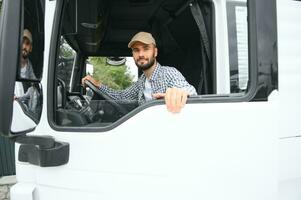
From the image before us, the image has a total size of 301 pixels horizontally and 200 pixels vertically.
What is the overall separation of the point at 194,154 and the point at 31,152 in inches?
28.5

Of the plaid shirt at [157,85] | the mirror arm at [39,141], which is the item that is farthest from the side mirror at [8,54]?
the plaid shirt at [157,85]

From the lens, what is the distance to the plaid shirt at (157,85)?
2.03 meters

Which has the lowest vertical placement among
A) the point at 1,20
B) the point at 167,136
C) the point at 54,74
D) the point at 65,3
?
the point at 167,136

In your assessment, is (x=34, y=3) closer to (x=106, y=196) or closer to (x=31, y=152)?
(x=31, y=152)

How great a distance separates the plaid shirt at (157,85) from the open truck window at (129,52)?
0.25 ft

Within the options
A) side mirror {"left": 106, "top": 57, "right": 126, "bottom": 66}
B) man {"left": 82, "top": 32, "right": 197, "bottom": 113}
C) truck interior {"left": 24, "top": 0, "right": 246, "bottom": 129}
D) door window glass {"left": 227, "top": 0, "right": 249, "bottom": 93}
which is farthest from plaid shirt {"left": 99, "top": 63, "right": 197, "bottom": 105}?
side mirror {"left": 106, "top": 57, "right": 126, "bottom": 66}

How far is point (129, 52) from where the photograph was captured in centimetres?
294

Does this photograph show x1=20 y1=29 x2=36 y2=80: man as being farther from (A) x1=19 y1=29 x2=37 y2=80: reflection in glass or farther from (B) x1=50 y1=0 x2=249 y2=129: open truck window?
(B) x1=50 y1=0 x2=249 y2=129: open truck window

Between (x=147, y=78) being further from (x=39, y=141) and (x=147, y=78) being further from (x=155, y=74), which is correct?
(x=39, y=141)

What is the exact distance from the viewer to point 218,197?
161 centimetres

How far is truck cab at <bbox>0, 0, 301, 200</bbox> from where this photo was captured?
1590 mm

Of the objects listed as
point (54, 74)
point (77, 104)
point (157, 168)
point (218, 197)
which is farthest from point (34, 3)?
point (218, 197)

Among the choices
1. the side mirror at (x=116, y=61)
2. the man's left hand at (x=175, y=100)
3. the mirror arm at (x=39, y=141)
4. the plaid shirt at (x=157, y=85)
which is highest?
the side mirror at (x=116, y=61)

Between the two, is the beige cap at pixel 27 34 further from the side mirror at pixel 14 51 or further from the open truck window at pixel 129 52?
the open truck window at pixel 129 52
